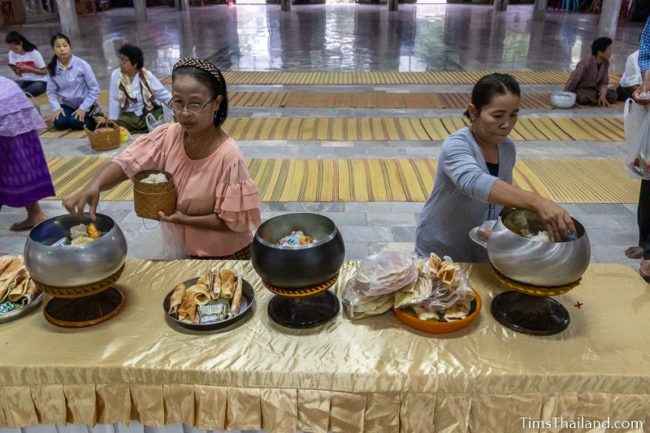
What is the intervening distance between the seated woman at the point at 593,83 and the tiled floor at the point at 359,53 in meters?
0.27

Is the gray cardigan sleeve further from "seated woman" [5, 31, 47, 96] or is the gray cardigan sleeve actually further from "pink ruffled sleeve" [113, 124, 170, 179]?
"seated woman" [5, 31, 47, 96]

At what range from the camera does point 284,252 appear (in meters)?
1.36

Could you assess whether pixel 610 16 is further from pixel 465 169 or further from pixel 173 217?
pixel 173 217

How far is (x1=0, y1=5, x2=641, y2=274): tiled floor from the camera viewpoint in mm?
3750

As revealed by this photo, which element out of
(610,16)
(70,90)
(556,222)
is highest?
(556,222)

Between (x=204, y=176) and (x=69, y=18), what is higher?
(x=204, y=176)

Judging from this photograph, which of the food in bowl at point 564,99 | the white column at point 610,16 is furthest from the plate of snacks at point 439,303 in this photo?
the white column at point 610,16

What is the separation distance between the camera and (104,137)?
5.20 m

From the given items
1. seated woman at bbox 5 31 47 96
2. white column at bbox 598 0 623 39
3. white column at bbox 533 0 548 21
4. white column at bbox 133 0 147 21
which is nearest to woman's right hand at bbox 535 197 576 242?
seated woman at bbox 5 31 47 96

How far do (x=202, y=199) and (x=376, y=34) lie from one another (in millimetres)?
13386

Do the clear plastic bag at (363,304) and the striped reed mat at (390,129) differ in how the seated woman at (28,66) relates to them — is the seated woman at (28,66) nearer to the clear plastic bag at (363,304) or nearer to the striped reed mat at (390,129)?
the striped reed mat at (390,129)

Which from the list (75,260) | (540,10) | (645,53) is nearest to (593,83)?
(645,53)

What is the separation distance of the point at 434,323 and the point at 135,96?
5.05 m

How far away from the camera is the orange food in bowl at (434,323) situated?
4.70 feet
